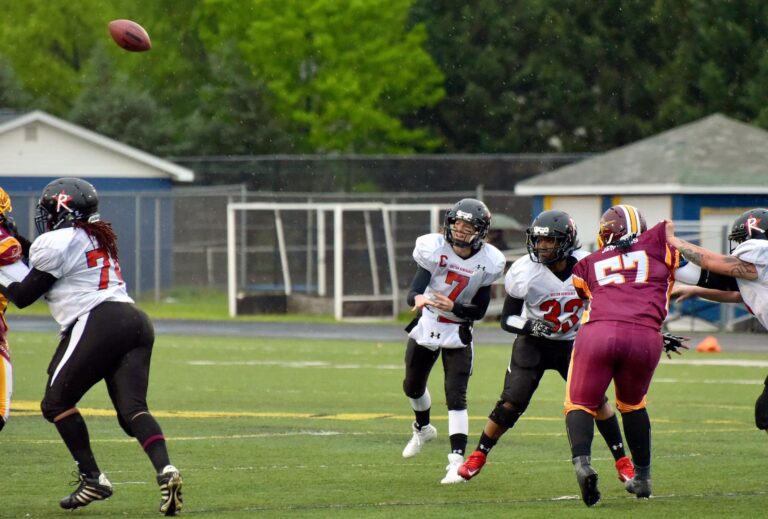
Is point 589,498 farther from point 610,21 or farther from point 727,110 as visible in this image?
point 610,21

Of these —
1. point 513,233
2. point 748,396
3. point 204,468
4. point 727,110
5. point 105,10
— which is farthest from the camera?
point 105,10

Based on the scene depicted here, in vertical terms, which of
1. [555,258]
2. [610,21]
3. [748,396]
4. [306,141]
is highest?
[610,21]

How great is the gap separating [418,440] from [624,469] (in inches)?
86.4

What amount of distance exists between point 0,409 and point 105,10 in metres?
51.7

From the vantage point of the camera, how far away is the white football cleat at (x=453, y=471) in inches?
367

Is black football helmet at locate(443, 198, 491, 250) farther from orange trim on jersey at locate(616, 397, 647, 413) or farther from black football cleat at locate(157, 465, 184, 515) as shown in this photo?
black football cleat at locate(157, 465, 184, 515)

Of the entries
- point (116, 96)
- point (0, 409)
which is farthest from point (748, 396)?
point (116, 96)

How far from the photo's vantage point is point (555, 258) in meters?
9.15

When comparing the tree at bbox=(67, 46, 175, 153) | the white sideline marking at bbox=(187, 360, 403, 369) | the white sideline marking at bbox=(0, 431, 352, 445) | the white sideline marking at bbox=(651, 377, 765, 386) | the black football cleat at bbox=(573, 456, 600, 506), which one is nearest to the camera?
the black football cleat at bbox=(573, 456, 600, 506)

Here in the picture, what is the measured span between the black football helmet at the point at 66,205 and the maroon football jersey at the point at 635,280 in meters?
2.98

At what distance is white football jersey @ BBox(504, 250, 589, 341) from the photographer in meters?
9.20

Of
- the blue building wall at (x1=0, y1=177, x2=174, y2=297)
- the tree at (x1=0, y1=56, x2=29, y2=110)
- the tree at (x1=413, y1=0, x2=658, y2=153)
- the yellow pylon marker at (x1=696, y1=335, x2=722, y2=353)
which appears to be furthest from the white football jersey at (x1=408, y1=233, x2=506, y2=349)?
the tree at (x1=0, y1=56, x2=29, y2=110)

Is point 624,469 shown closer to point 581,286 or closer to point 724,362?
point 581,286

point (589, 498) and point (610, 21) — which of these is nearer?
point (589, 498)
